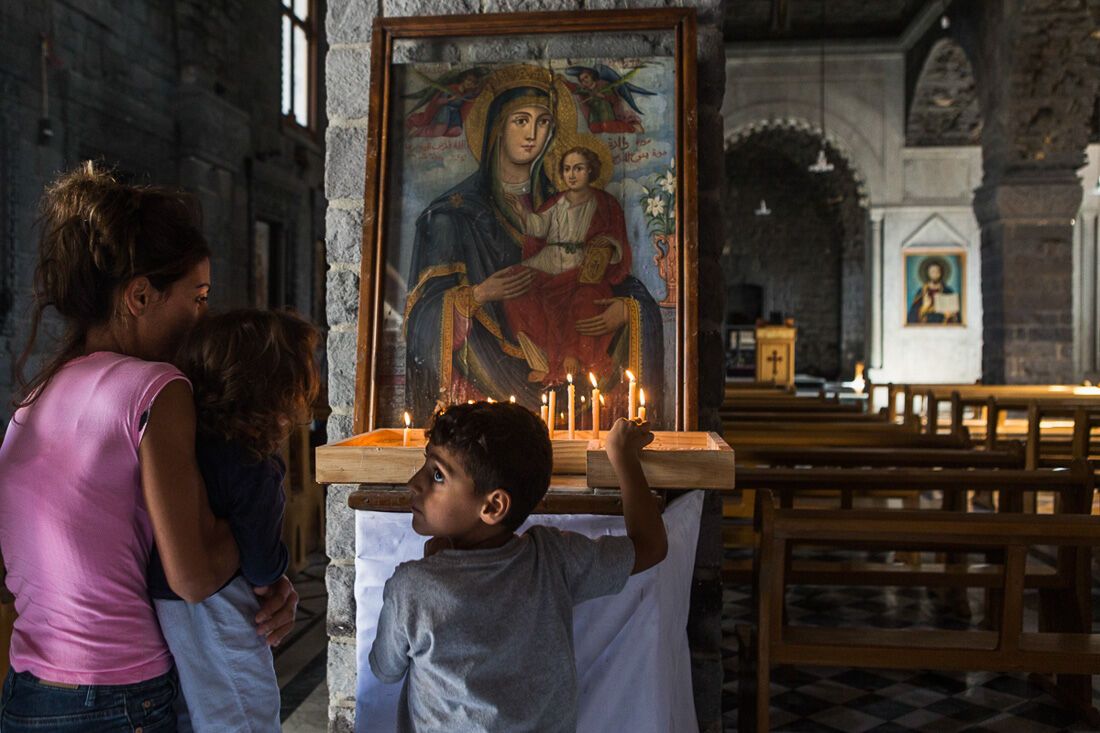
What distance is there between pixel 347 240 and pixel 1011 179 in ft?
34.9

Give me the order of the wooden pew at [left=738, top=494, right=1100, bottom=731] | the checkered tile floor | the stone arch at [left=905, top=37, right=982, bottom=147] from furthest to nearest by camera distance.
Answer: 1. the stone arch at [left=905, top=37, right=982, bottom=147]
2. the checkered tile floor
3. the wooden pew at [left=738, top=494, right=1100, bottom=731]

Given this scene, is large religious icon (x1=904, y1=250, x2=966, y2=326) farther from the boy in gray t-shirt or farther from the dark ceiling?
the boy in gray t-shirt

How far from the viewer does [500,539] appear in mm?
1707

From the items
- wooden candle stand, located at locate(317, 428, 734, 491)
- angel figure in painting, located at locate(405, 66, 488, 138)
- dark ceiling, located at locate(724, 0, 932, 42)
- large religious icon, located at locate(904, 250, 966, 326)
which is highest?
dark ceiling, located at locate(724, 0, 932, 42)

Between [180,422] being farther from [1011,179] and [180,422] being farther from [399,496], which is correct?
[1011,179]

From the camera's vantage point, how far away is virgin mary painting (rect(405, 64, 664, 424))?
2857mm

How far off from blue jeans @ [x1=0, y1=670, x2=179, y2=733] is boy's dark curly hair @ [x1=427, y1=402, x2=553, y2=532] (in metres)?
0.61

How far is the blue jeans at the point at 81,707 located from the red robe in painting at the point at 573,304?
1538 mm

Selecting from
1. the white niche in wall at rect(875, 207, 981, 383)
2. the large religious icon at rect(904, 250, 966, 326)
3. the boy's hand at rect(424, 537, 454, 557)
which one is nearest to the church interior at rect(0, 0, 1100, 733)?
the boy's hand at rect(424, 537, 454, 557)

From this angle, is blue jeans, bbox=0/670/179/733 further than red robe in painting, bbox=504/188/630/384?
No

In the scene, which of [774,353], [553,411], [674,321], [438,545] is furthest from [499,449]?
[774,353]

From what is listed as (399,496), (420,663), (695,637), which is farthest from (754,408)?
(420,663)

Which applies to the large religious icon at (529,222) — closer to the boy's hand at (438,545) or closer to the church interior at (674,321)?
the church interior at (674,321)

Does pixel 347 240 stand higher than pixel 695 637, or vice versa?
pixel 347 240
